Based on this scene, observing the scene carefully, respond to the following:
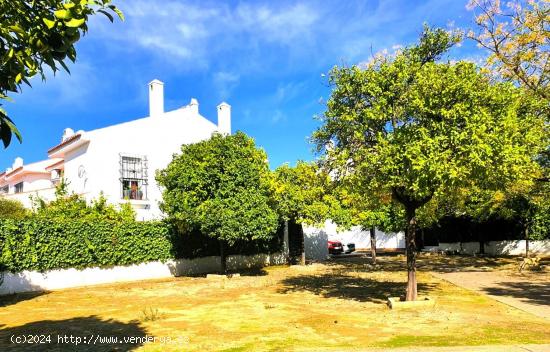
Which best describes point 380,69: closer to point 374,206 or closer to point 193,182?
point 374,206

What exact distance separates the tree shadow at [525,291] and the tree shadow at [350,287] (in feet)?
7.31

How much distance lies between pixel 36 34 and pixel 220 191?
58.1 feet

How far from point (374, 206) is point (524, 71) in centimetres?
1013

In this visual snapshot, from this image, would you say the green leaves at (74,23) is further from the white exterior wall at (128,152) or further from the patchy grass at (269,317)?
the white exterior wall at (128,152)

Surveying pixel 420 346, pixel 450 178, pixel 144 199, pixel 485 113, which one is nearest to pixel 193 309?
pixel 420 346

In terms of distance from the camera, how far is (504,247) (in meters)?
30.5

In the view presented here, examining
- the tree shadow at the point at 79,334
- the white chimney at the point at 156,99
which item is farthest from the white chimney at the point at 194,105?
the tree shadow at the point at 79,334

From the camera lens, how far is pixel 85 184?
2747 cm

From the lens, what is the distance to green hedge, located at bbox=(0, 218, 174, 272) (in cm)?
1730

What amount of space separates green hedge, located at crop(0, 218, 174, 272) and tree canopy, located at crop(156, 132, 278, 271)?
1.92m

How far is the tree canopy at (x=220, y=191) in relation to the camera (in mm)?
20000

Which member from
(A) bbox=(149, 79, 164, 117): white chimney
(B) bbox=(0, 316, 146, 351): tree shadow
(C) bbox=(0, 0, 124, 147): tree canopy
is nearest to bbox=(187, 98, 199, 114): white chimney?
(A) bbox=(149, 79, 164, 117): white chimney

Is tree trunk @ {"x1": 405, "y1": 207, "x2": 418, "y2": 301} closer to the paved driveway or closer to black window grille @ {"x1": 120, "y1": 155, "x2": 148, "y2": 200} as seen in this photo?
the paved driveway

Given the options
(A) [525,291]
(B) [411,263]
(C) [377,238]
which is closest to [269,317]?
(B) [411,263]
